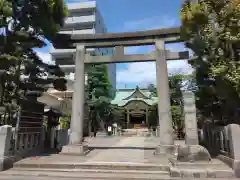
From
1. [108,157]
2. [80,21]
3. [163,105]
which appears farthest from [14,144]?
[80,21]

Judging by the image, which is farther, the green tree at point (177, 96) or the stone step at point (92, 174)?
the green tree at point (177, 96)

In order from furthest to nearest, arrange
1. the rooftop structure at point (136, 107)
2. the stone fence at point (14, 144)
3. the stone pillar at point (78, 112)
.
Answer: the rooftop structure at point (136, 107), the stone pillar at point (78, 112), the stone fence at point (14, 144)

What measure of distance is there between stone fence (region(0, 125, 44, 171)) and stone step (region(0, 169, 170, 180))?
1.83 feet

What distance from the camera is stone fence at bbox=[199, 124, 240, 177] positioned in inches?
261

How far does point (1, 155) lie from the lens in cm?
748

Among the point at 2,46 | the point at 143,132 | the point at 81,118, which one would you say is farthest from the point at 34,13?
the point at 143,132

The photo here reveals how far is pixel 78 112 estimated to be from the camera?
10719 mm

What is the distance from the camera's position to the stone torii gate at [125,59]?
33.4ft

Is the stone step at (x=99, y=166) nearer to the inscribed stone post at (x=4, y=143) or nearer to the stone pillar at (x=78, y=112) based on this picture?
the inscribed stone post at (x=4, y=143)

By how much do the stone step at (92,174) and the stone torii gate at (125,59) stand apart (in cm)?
298

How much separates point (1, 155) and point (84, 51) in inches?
254

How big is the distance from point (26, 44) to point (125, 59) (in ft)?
15.8

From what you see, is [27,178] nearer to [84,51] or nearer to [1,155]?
[1,155]

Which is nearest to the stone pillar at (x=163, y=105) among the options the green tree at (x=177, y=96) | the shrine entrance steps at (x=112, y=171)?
the shrine entrance steps at (x=112, y=171)
